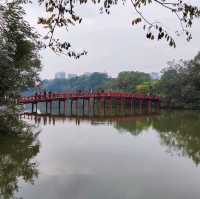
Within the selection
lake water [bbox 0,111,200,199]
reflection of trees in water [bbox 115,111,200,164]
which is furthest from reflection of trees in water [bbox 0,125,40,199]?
reflection of trees in water [bbox 115,111,200,164]

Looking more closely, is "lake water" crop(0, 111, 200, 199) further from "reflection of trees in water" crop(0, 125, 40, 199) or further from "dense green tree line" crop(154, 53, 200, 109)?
"dense green tree line" crop(154, 53, 200, 109)

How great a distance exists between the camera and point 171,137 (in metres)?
19.0

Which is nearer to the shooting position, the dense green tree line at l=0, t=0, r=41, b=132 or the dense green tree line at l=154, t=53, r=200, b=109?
the dense green tree line at l=0, t=0, r=41, b=132

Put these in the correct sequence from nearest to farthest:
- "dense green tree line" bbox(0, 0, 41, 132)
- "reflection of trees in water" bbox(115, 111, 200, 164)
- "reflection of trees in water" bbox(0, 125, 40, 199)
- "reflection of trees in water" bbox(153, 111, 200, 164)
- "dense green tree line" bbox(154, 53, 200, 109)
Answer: "reflection of trees in water" bbox(0, 125, 40, 199) → "dense green tree line" bbox(0, 0, 41, 132) → "reflection of trees in water" bbox(153, 111, 200, 164) → "reflection of trees in water" bbox(115, 111, 200, 164) → "dense green tree line" bbox(154, 53, 200, 109)

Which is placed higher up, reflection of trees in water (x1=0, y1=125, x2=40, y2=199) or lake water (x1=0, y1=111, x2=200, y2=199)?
reflection of trees in water (x1=0, y1=125, x2=40, y2=199)

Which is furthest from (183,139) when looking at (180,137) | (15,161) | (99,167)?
(15,161)

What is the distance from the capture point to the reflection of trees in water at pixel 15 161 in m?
8.90

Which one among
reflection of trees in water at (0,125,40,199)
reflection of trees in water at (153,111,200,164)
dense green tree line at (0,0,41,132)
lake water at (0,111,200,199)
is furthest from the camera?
reflection of trees in water at (153,111,200,164)

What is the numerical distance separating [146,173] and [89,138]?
771 centimetres

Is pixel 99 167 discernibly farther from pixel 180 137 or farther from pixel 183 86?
pixel 183 86

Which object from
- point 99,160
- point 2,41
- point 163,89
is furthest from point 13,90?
point 163,89

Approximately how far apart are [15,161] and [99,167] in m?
2.43

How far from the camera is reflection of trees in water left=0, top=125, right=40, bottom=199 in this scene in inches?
350

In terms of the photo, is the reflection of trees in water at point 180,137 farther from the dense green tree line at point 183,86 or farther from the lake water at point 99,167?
the dense green tree line at point 183,86
